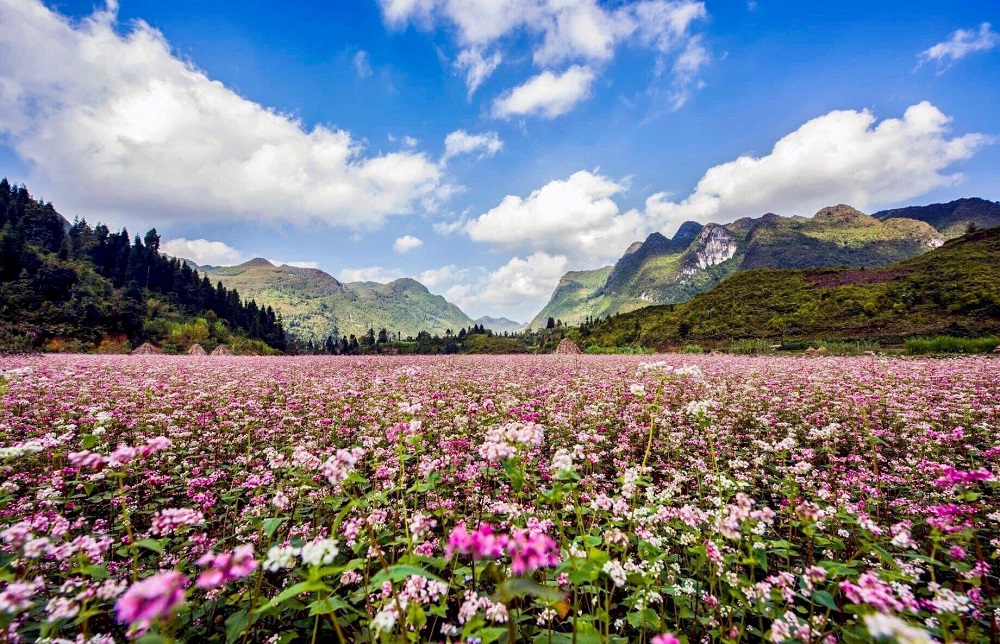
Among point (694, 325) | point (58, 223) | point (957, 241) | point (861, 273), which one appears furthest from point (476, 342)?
point (58, 223)

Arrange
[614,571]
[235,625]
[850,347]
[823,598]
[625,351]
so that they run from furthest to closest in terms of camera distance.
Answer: [625,351] < [850,347] < [235,625] < [614,571] < [823,598]

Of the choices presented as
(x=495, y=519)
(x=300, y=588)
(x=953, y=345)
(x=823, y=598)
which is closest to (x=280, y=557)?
(x=300, y=588)

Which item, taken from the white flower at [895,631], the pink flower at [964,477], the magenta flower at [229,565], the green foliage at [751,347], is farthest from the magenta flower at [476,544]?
the green foliage at [751,347]

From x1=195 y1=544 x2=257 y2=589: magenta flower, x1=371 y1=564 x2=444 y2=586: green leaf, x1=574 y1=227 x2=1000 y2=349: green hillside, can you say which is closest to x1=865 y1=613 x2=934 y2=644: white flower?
x1=371 y1=564 x2=444 y2=586: green leaf

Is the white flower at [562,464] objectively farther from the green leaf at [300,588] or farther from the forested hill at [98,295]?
the forested hill at [98,295]

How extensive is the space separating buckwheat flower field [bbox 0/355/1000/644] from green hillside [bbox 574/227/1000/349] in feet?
111

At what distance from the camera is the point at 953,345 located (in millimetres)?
25406

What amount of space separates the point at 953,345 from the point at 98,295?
10213 centimetres

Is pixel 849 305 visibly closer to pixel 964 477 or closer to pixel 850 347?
pixel 850 347

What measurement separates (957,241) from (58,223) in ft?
622

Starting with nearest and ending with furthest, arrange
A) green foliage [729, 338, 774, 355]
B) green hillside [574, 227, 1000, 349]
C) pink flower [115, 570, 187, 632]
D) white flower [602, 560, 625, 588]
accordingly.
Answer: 1. pink flower [115, 570, 187, 632]
2. white flower [602, 560, 625, 588]
3. green hillside [574, 227, 1000, 349]
4. green foliage [729, 338, 774, 355]

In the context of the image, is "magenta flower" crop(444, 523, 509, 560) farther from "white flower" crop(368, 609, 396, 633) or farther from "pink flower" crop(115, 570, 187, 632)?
"pink flower" crop(115, 570, 187, 632)

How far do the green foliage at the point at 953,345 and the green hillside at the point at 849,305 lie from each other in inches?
259

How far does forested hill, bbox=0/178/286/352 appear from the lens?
145ft
